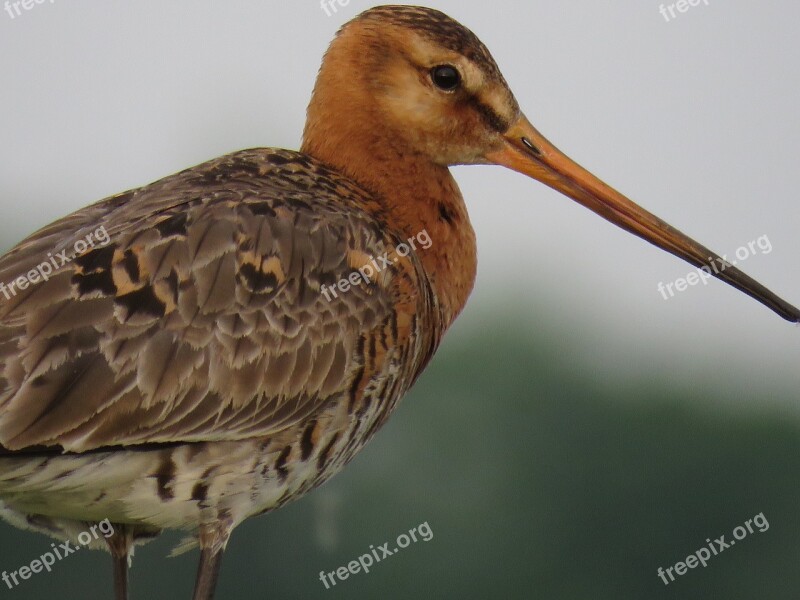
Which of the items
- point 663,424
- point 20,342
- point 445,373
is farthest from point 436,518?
point 20,342

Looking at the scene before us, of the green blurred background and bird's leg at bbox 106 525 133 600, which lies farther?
the green blurred background

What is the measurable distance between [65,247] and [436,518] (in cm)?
1335

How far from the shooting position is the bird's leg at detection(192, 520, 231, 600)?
4.57m

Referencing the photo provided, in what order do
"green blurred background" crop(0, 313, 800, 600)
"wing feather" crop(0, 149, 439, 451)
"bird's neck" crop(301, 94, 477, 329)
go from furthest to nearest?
"green blurred background" crop(0, 313, 800, 600) → "bird's neck" crop(301, 94, 477, 329) → "wing feather" crop(0, 149, 439, 451)

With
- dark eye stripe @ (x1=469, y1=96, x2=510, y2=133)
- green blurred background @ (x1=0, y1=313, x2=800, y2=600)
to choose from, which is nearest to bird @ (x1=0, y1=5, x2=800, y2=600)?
dark eye stripe @ (x1=469, y1=96, x2=510, y2=133)

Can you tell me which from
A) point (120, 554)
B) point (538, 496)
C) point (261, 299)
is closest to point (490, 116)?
point (261, 299)

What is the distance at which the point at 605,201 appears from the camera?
5.43 metres

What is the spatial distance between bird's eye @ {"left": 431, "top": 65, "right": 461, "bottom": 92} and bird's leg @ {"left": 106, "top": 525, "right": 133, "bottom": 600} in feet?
6.30

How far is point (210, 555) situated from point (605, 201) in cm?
Result: 199

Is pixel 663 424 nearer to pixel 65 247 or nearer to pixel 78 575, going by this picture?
pixel 78 575

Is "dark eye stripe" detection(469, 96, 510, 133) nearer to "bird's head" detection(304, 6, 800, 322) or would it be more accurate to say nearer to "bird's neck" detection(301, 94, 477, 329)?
"bird's head" detection(304, 6, 800, 322)

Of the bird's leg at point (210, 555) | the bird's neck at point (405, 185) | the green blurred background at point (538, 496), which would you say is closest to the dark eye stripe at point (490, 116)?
the bird's neck at point (405, 185)

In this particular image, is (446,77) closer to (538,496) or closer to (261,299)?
(261,299)

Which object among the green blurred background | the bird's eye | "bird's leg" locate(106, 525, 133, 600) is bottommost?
the green blurred background
